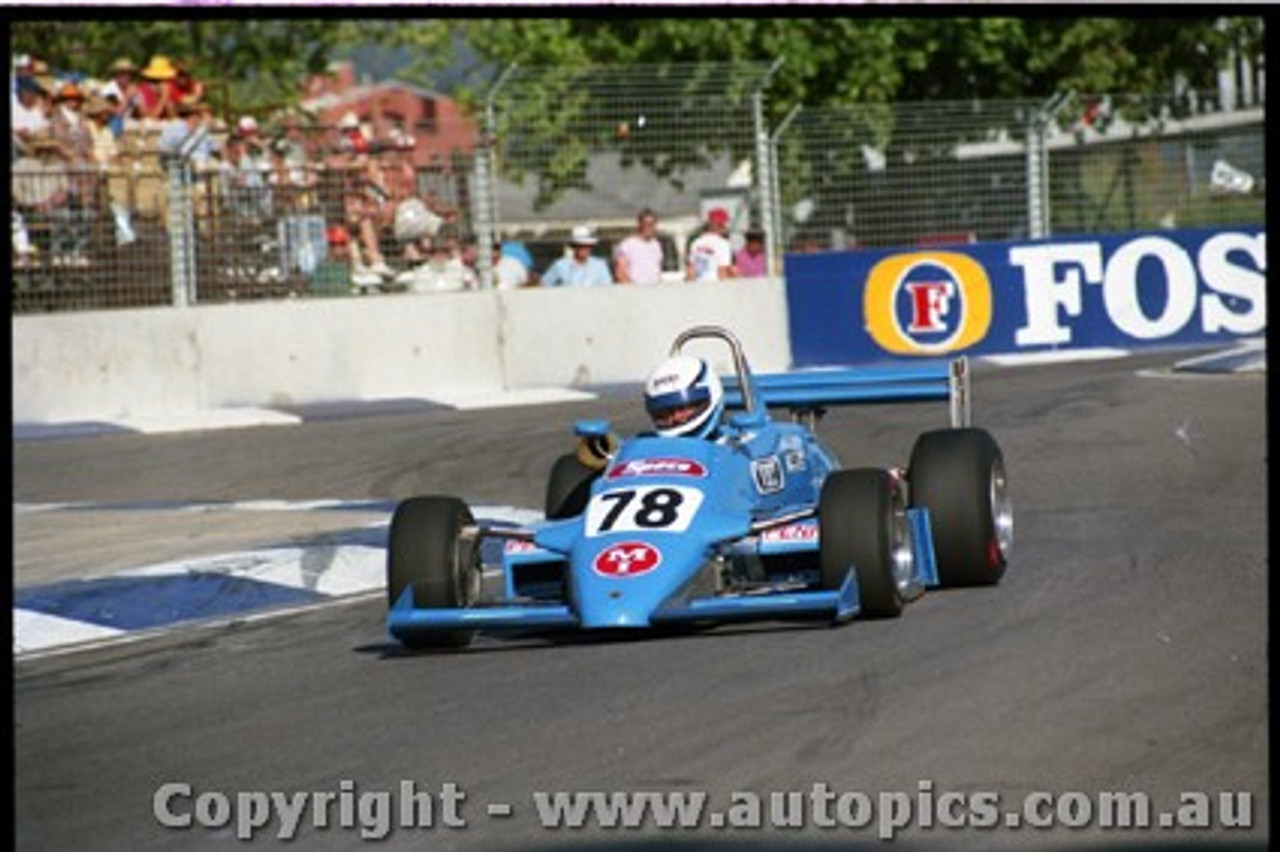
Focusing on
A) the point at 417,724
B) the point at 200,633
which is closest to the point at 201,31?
the point at 200,633

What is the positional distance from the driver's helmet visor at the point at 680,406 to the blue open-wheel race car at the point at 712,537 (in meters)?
0.01

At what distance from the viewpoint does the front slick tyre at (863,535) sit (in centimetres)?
815

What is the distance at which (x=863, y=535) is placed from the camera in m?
8.12

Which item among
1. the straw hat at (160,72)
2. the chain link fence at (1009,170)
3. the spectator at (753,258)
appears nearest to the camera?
the spectator at (753,258)

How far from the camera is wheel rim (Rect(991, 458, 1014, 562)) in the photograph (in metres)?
9.14

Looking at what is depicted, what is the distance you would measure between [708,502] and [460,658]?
0.92 metres

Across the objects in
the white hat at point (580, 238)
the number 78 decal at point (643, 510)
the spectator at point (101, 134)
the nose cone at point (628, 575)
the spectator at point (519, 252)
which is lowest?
the nose cone at point (628, 575)

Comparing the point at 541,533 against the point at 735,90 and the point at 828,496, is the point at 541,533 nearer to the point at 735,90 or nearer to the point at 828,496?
the point at 828,496

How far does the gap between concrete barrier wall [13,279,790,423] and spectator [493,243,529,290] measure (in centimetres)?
26

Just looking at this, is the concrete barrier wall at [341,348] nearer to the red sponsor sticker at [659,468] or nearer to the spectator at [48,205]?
the spectator at [48,205]

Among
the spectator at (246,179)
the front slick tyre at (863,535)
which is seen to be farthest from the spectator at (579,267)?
the front slick tyre at (863,535)

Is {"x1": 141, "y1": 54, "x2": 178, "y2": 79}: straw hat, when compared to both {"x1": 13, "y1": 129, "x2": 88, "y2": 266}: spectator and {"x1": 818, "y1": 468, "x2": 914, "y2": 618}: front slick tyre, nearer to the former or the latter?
{"x1": 13, "y1": 129, "x2": 88, "y2": 266}: spectator

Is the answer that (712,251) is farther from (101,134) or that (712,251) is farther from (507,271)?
(101,134)

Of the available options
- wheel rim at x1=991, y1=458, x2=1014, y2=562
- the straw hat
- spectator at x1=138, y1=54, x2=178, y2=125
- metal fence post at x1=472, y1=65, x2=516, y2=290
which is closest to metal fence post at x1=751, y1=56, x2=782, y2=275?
metal fence post at x1=472, y1=65, x2=516, y2=290
